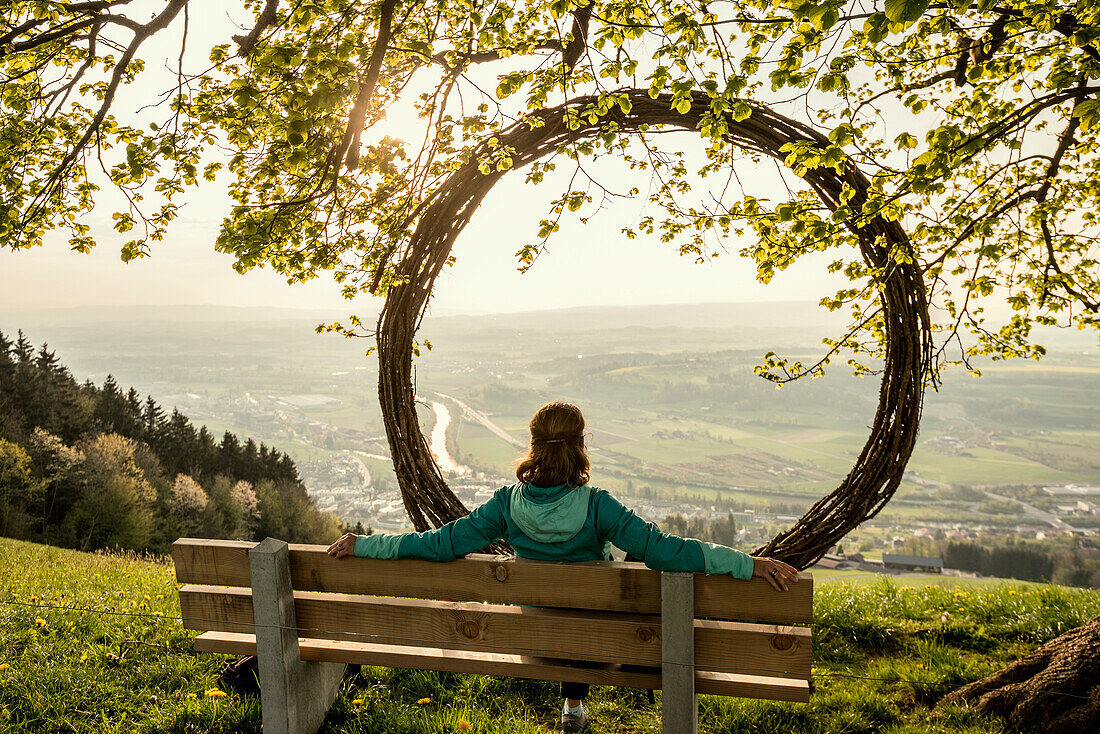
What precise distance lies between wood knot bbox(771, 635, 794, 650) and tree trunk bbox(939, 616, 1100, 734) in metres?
1.67

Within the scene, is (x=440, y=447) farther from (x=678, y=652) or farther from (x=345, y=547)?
(x=678, y=652)

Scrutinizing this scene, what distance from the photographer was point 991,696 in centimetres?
304

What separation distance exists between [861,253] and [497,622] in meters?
2.80

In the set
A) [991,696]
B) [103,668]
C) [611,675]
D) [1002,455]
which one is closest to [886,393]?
[991,696]

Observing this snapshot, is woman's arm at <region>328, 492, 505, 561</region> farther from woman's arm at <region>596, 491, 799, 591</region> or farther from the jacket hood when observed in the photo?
woman's arm at <region>596, 491, 799, 591</region>

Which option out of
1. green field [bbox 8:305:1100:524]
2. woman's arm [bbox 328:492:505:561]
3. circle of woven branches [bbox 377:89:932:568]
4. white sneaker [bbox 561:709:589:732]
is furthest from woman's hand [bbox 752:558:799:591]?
green field [bbox 8:305:1100:524]

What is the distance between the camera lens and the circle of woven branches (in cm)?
328

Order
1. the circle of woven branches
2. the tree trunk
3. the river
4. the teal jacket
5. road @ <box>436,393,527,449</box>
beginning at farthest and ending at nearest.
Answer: road @ <box>436,393,527,449</box>
the river
the circle of woven branches
the tree trunk
the teal jacket

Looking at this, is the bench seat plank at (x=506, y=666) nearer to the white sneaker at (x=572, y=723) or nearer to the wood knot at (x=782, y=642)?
the wood knot at (x=782, y=642)

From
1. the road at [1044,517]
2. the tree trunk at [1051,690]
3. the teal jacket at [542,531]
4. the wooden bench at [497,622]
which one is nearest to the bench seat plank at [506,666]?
the wooden bench at [497,622]

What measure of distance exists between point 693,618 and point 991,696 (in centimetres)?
205

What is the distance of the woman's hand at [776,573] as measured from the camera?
2.01m

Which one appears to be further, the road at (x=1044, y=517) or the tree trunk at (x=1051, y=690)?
the road at (x=1044, y=517)

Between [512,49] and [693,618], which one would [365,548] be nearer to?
[693,618]
